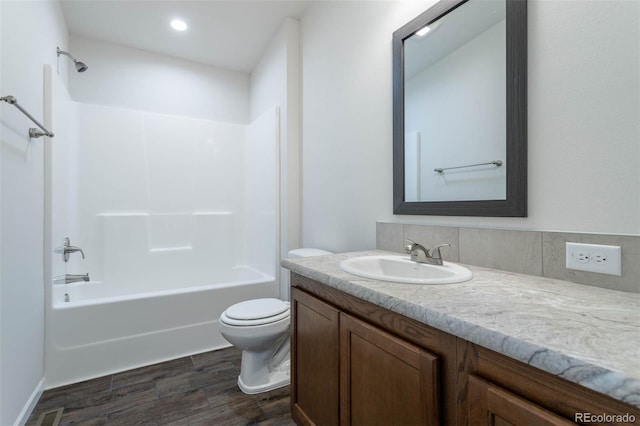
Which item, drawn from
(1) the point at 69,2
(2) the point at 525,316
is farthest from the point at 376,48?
(1) the point at 69,2

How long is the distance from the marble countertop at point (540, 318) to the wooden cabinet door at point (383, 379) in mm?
117

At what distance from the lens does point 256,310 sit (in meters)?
1.88

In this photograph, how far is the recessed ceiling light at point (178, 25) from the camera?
8.55 feet

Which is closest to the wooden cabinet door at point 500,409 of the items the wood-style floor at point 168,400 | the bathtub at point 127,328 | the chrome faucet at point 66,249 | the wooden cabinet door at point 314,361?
the wooden cabinet door at point 314,361

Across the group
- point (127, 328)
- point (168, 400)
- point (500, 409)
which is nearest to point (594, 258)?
point (500, 409)

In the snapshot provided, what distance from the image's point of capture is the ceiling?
2402 mm

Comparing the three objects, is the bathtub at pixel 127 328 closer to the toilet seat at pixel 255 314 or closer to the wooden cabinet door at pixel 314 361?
the toilet seat at pixel 255 314

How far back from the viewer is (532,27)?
1082 millimetres

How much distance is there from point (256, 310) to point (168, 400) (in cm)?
69

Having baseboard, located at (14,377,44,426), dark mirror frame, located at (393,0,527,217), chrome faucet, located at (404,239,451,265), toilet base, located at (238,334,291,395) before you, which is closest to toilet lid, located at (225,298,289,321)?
toilet base, located at (238,334,291,395)

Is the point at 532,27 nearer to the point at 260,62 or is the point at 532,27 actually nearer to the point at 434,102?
the point at 434,102

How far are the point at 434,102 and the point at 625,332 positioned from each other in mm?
1212

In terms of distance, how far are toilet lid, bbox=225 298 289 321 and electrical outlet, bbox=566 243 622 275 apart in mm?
1482

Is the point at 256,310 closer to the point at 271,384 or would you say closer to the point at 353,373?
the point at 271,384
